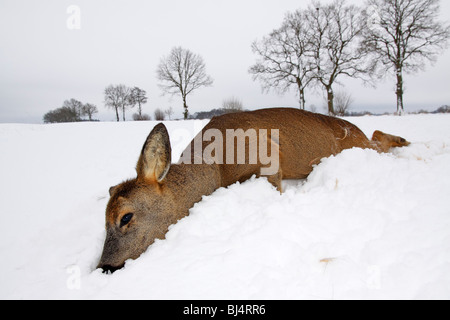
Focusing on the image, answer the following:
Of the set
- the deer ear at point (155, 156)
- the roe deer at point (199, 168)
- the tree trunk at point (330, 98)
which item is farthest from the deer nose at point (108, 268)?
the tree trunk at point (330, 98)

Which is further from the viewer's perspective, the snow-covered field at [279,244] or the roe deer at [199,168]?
the roe deer at [199,168]

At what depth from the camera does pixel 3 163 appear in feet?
24.8

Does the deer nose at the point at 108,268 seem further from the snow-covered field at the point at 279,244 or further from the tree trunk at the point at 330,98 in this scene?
the tree trunk at the point at 330,98

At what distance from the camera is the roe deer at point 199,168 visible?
2.53 meters

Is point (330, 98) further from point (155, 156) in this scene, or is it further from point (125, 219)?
point (125, 219)

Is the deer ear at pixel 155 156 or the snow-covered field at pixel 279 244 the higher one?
the deer ear at pixel 155 156

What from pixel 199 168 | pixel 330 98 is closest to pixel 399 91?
pixel 330 98

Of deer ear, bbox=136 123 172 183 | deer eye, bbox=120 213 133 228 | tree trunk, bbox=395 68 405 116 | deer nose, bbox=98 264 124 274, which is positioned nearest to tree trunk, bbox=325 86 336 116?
tree trunk, bbox=395 68 405 116

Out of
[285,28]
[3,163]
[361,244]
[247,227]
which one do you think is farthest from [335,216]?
[285,28]

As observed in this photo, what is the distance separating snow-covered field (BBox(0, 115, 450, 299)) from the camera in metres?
1.97

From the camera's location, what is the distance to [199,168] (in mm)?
3447

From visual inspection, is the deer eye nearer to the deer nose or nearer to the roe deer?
the roe deer
